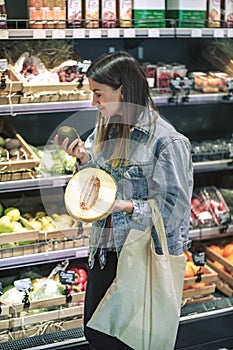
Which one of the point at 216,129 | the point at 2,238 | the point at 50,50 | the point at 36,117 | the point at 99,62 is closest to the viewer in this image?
the point at 99,62

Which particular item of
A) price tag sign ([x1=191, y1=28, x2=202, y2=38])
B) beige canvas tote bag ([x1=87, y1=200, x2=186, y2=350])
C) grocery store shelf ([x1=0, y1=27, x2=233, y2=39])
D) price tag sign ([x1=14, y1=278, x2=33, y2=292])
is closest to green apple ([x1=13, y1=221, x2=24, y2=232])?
price tag sign ([x1=14, y1=278, x2=33, y2=292])

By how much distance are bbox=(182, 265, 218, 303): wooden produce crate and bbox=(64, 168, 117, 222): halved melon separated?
1178 millimetres

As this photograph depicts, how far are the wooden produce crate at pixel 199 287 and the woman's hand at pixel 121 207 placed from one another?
1.13m

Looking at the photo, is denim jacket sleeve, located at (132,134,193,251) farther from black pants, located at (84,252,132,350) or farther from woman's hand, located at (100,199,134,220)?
black pants, located at (84,252,132,350)

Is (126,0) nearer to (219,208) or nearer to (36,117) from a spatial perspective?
(36,117)

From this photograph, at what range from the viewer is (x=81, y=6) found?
3.03 m

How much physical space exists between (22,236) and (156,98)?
3.14ft

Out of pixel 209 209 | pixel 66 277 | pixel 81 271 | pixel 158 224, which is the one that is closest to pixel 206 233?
pixel 209 209

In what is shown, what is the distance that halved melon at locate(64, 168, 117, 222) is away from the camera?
2.18 m

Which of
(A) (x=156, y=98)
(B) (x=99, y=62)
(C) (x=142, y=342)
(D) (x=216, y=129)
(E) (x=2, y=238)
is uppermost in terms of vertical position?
(B) (x=99, y=62)

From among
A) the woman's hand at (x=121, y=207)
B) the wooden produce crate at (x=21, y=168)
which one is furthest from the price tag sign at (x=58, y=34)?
the woman's hand at (x=121, y=207)

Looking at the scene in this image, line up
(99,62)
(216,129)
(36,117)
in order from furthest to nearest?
1. (216,129)
2. (36,117)
3. (99,62)

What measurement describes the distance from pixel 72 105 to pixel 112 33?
1.26 feet

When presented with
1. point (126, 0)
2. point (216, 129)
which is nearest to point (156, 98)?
point (126, 0)
